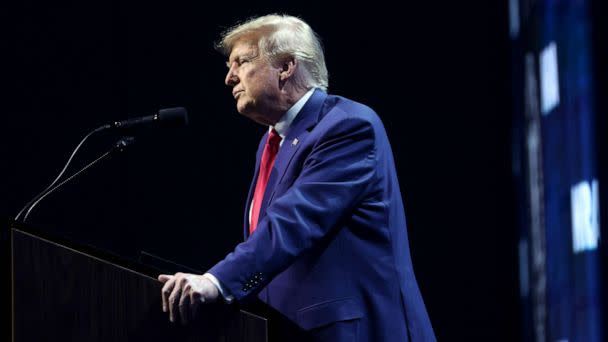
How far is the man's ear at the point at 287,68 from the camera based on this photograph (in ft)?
7.68

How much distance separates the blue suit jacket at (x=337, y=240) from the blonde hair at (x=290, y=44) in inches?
8.9

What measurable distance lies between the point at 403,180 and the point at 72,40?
5.55 ft

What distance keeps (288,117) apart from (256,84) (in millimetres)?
123

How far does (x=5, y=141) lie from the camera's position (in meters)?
3.96

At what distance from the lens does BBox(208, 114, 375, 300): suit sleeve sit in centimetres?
184

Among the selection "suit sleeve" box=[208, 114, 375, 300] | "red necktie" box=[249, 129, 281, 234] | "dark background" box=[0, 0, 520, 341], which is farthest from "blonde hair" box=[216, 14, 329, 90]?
"dark background" box=[0, 0, 520, 341]

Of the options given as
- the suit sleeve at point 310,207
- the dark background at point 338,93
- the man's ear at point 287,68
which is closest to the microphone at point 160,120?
the man's ear at point 287,68

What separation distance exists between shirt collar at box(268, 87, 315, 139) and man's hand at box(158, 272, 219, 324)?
0.66 m

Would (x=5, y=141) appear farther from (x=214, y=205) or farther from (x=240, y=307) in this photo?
(x=240, y=307)

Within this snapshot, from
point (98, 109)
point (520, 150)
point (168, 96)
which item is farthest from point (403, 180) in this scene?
Answer: point (98, 109)

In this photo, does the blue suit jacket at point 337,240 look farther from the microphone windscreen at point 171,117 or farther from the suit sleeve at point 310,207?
the microphone windscreen at point 171,117

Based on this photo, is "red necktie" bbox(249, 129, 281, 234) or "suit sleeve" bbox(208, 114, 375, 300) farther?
"red necktie" bbox(249, 129, 281, 234)

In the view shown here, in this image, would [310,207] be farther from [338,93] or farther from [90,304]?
[338,93]

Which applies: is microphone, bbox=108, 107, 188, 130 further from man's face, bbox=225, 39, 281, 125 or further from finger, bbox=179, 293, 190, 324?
finger, bbox=179, 293, 190, 324
